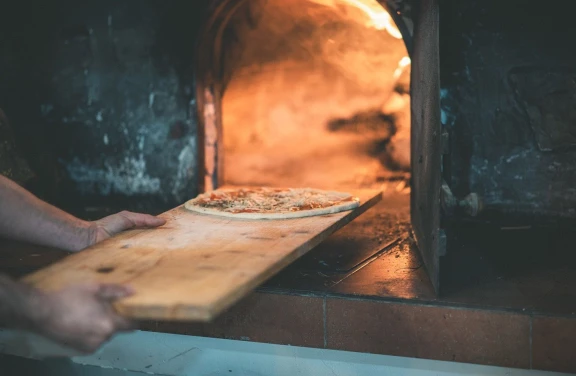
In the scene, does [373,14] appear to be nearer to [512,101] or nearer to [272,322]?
[512,101]

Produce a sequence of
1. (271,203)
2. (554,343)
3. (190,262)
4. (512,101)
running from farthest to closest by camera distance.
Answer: (512,101)
(271,203)
(554,343)
(190,262)

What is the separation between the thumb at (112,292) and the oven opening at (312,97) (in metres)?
2.69

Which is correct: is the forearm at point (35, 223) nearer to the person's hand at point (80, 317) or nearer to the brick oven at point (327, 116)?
the brick oven at point (327, 116)

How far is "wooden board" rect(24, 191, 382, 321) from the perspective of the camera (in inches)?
55.9

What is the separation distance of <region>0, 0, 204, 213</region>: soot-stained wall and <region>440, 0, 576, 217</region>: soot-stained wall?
1736 millimetres

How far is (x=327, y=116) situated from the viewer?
426cm

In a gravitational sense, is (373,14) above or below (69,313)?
above

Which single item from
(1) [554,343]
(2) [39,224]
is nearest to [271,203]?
(2) [39,224]

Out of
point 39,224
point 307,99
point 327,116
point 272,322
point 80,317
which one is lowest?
point 272,322

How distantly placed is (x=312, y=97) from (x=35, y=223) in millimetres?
2534

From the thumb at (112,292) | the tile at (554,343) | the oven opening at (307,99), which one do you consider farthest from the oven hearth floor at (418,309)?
the oven opening at (307,99)

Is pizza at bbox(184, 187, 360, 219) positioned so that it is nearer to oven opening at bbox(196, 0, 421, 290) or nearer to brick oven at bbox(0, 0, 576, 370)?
brick oven at bbox(0, 0, 576, 370)

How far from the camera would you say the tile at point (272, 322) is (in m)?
2.25

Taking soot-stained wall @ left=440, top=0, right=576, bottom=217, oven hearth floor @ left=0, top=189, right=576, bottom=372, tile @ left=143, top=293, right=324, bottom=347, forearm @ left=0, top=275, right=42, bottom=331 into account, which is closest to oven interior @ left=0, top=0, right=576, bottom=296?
soot-stained wall @ left=440, top=0, right=576, bottom=217
